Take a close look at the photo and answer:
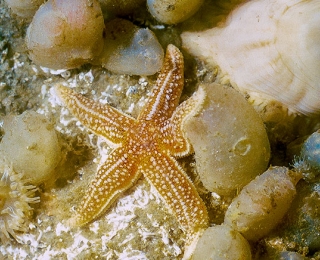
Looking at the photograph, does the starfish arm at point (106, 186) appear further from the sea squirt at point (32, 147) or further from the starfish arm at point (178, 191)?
the sea squirt at point (32, 147)

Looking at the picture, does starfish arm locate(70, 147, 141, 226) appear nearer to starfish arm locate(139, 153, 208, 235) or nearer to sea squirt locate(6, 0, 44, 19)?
starfish arm locate(139, 153, 208, 235)

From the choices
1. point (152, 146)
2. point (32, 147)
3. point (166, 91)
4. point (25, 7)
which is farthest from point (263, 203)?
point (25, 7)

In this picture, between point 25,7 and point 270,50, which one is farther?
point 25,7

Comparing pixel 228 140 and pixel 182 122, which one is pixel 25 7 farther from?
pixel 228 140

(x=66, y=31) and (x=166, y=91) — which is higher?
(x=66, y=31)

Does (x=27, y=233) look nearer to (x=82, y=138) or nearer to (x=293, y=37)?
(x=82, y=138)

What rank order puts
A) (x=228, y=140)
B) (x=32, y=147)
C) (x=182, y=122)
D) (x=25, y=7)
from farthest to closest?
(x=25, y=7)
(x=32, y=147)
(x=182, y=122)
(x=228, y=140)

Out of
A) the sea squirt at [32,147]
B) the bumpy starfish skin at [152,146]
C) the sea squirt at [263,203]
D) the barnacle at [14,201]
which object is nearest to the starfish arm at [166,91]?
the bumpy starfish skin at [152,146]
